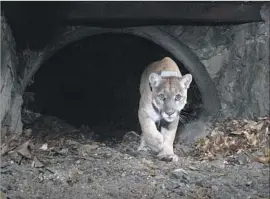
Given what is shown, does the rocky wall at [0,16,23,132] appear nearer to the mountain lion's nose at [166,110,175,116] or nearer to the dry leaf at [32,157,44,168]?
the dry leaf at [32,157,44,168]

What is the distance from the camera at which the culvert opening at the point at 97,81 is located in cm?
964

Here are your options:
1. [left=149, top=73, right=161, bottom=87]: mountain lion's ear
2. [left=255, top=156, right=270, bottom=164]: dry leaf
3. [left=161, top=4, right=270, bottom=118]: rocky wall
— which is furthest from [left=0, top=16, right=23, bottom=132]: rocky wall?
[left=255, top=156, right=270, bottom=164]: dry leaf

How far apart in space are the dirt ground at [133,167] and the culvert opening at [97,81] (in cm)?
212

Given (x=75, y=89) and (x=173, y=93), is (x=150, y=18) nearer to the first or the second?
(x=173, y=93)

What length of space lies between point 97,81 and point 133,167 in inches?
186

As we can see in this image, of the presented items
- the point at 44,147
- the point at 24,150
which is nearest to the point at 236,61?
the point at 44,147

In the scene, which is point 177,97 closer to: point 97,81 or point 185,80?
point 185,80

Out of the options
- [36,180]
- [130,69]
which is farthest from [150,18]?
[130,69]

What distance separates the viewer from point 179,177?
5.76 metres

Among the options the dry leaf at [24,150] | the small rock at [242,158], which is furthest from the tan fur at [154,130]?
the dry leaf at [24,150]

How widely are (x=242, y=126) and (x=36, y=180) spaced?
2.71 metres

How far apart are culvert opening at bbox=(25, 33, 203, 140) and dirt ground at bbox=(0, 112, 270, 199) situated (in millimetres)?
2121

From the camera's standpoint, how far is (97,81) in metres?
10.7

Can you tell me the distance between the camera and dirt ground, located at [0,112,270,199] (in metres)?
5.34
